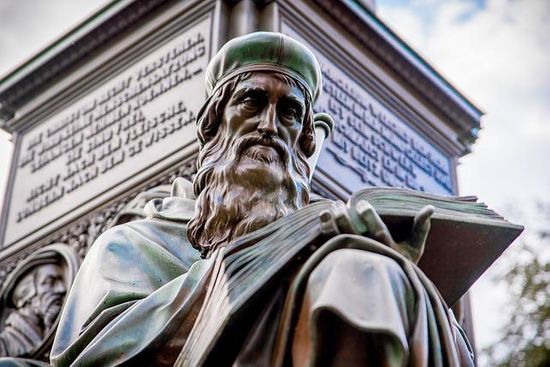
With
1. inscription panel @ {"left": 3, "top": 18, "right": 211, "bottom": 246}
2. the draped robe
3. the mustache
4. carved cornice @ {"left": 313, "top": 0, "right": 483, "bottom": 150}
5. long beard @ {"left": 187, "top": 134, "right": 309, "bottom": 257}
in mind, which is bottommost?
the draped robe

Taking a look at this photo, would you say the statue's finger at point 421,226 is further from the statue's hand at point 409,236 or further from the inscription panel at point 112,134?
the inscription panel at point 112,134

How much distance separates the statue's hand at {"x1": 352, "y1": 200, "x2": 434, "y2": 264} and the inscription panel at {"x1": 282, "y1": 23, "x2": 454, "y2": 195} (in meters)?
2.82

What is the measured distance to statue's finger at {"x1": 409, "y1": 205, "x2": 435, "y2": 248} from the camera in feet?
12.9

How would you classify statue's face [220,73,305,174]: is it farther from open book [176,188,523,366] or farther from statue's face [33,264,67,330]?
statue's face [33,264,67,330]

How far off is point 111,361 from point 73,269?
2.88 m

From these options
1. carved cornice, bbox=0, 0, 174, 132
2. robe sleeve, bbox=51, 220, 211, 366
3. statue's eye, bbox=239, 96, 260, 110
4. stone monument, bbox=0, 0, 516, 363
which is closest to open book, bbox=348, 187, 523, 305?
robe sleeve, bbox=51, 220, 211, 366

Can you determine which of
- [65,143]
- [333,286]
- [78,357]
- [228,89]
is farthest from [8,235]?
[333,286]

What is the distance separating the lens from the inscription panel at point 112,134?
6.89 meters

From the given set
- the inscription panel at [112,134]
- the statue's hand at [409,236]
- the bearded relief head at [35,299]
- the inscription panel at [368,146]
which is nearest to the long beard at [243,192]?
the statue's hand at [409,236]

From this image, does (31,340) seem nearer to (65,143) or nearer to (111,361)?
(65,143)

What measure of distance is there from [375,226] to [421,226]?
0.15 meters

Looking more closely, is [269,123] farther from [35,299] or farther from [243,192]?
[35,299]

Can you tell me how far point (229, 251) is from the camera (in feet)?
13.4

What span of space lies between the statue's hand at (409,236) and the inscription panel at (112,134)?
9.18ft
